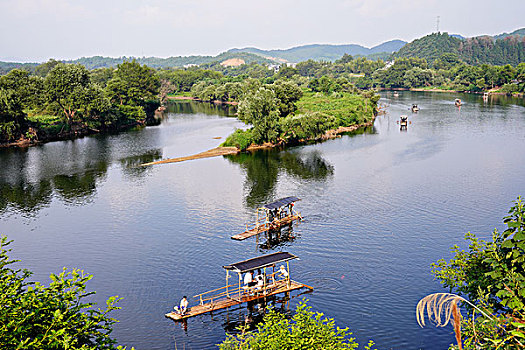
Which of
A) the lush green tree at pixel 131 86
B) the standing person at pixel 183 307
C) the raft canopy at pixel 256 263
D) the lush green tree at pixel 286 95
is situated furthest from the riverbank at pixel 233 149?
the lush green tree at pixel 131 86

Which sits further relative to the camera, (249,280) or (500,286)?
(249,280)

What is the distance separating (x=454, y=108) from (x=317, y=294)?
128732 mm

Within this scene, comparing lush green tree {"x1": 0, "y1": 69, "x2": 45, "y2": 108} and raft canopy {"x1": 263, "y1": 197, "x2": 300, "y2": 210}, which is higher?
lush green tree {"x1": 0, "y1": 69, "x2": 45, "y2": 108}

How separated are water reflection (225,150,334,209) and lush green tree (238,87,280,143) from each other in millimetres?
4533

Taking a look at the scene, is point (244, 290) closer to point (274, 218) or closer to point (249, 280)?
point (249, 280)

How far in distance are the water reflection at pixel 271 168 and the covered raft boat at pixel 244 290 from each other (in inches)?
805

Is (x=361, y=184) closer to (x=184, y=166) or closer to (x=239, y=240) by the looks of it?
(x=239, y=240)

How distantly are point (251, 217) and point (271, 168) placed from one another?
2411 cm

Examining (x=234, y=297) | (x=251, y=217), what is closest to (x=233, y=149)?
(x=251, y=217)

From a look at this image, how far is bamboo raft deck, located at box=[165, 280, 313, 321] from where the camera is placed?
114 feet

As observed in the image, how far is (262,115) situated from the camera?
94.9 metres

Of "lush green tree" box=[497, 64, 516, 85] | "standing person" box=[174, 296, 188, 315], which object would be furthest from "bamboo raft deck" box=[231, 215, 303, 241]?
"lush green tree" box=[497, 64, 516, 85]

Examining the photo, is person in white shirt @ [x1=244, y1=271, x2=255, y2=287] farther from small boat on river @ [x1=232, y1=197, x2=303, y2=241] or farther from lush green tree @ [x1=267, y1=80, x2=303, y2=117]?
lush green tree @ [x1=267, y1=80, x2=303, y2=117]

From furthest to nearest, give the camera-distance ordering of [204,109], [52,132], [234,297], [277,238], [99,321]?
[204,109] < [52,132] < [277,238] < [234,297] < [99,321]
